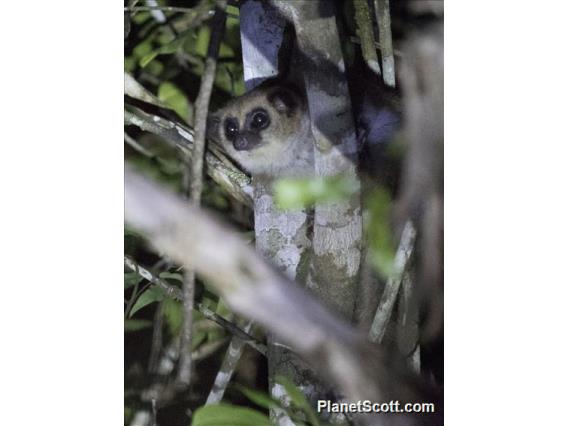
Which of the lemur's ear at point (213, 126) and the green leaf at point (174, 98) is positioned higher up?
the green leaf at point (174, 98)

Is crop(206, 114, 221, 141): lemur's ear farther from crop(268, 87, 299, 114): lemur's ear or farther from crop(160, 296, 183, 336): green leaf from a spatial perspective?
crop(160, 296, 183, 336): green leaf

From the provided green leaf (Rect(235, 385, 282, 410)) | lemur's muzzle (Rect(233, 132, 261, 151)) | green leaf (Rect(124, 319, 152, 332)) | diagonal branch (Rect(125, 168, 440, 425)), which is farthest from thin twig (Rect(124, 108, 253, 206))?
diagonal branch (Rect(125, 168, 440, 425))

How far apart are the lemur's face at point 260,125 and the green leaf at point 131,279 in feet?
1.74

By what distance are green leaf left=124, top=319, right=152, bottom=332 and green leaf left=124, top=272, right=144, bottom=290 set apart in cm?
13

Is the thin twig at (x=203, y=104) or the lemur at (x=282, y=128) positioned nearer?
the thin twig at (x=203, y=104)

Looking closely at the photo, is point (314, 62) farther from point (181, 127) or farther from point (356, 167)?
point (181, 127)

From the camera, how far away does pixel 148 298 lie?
3047mm

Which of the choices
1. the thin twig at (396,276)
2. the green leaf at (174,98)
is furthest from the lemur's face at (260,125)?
the thin twig at (396,276)

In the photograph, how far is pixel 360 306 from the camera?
9.53 ft

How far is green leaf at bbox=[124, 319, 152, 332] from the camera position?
3.00 m

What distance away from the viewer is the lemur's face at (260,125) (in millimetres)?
3090

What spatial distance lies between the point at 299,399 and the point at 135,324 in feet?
2.03

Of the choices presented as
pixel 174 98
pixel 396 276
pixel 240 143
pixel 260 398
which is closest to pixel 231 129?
pixel 240 143

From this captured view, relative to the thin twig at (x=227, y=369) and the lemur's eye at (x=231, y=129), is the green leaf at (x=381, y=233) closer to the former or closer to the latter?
the thin twig at (x=227, y=369)
